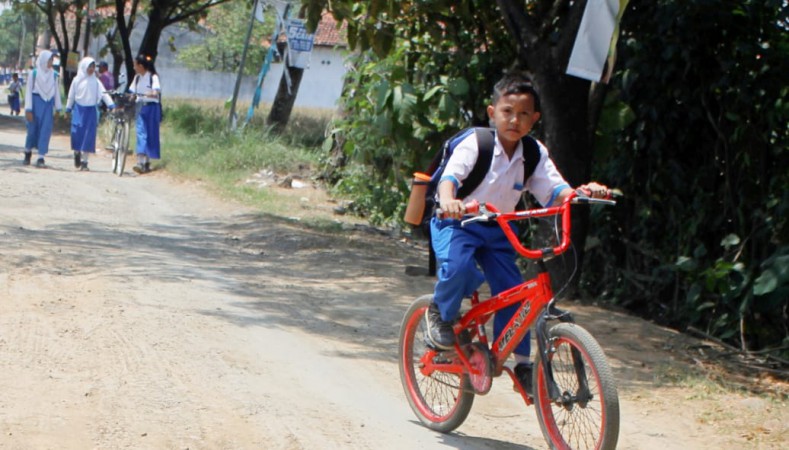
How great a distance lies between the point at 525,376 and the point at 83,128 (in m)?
14.4

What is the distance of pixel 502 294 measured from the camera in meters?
5.02

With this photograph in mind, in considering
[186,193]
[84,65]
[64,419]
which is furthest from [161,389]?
[84,65]

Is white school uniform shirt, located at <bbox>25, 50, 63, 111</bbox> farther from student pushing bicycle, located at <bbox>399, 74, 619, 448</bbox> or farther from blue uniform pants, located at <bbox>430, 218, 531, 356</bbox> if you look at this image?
blue uniform pants, located at <bbox>430, 218, 531, 356</bbox>

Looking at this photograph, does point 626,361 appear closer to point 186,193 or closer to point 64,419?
point 64,419

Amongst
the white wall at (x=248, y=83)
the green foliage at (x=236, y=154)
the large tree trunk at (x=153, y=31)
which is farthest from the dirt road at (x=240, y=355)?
the white wall at (x=248, y=83)

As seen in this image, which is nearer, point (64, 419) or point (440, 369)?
point (64, 419)

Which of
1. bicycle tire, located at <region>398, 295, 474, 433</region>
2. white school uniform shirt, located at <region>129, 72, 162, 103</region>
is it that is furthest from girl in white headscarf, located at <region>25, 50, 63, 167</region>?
bicycle tire, located at <region>398, 295, 474, 433</region>

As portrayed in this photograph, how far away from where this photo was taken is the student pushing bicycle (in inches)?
184

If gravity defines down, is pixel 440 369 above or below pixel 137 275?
above

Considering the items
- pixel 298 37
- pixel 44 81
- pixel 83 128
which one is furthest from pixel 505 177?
pixel 298 37

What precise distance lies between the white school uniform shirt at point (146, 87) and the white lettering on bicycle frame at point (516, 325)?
1371 cm

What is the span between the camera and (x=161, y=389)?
564cm

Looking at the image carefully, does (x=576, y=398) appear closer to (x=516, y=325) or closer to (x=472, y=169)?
(x=516, y=325)

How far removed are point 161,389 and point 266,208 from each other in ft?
29.1
